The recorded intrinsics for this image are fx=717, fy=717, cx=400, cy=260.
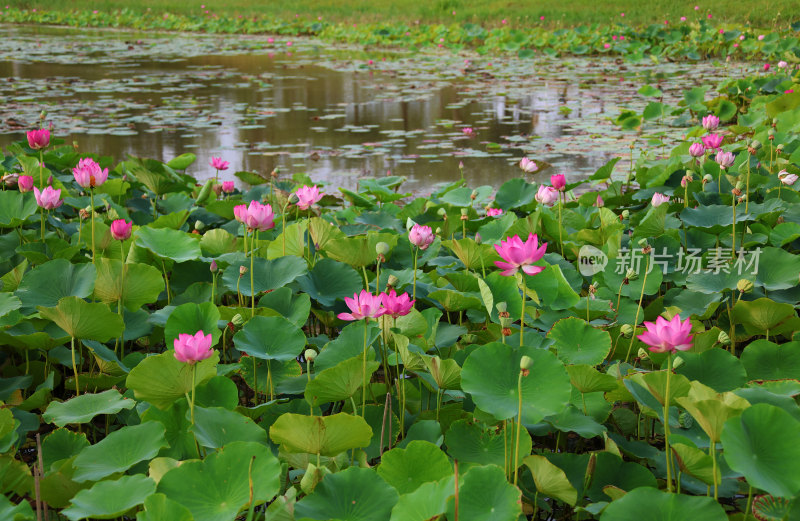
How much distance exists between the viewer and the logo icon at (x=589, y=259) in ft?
6.60

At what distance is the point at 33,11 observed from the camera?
71.8 ft

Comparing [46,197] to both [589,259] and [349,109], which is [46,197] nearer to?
[589,259]

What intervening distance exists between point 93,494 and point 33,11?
977 inches

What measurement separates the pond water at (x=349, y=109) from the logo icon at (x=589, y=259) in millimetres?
1124

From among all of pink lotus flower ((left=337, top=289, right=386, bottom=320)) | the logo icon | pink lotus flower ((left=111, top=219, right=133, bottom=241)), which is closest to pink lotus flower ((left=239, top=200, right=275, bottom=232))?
pink lotus flower ((left=111, top=219, right=133, bottom=241))

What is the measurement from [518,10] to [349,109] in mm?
8653

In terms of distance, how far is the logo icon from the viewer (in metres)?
2.01

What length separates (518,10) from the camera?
530 inches

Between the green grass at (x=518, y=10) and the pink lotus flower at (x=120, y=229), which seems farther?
the green grass at (x=518, y=10)

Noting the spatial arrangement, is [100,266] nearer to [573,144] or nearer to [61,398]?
[61,398]

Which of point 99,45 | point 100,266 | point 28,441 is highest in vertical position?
point 99,45

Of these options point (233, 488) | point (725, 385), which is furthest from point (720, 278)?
point (233, 488)

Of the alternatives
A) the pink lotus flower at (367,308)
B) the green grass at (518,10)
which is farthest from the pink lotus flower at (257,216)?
the green grass at (518,10)

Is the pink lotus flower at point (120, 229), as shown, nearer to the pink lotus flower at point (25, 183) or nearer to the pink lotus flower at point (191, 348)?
the pink lotus flower at point (25, 183)
